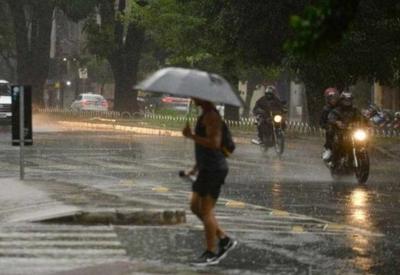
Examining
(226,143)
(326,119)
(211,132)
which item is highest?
(211,132)

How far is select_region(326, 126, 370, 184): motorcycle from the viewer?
2077 cm

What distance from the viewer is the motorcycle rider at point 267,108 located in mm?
29656

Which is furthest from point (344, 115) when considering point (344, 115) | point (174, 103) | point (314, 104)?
point (174, 103)

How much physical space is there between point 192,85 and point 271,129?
19085 millimetres

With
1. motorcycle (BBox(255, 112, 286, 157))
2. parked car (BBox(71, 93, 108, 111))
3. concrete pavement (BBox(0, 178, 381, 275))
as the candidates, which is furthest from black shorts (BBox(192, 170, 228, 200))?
parked car (BBox(71, 93, 108, 111))

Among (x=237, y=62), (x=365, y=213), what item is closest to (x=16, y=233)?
(x=365, y=213)

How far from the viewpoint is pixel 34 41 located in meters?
64.4

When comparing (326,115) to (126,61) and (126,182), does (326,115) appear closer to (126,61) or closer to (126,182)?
(126,182)

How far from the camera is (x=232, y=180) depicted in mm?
21062

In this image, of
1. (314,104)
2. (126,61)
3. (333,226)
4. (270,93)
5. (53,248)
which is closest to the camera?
(53,248)

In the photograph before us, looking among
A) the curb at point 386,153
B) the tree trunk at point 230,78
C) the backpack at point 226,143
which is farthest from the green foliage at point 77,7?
the backpack at point 226,143

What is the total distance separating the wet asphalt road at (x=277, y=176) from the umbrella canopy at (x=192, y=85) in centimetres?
186

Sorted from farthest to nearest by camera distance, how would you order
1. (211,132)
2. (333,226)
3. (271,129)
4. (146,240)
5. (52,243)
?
(271,129), (333,226), (146,240), (52,243), (211,132)

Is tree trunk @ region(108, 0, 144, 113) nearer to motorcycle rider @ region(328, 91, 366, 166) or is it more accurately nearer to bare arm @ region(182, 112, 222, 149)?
motorcycle rider @ region(328, 91, 366, 166)
